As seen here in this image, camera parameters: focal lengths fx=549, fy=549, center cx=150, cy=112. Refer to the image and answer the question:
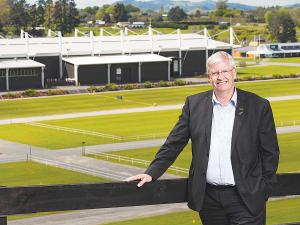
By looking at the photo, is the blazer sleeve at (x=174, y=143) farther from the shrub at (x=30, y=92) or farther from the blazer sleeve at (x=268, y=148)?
the shrub at (x=30, y=92)

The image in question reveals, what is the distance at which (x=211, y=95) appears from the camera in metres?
5.22

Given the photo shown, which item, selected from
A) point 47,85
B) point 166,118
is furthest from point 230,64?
point 47,85

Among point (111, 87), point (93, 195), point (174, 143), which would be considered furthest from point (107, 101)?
point (93, 195)

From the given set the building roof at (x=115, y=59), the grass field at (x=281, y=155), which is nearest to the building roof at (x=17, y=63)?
the building roof at (x=115, y=59)

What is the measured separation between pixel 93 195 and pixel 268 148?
1605mm

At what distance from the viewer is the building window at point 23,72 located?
80438 mm

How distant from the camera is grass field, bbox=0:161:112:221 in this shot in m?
32.1

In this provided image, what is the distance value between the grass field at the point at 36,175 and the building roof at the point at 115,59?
5129 cm

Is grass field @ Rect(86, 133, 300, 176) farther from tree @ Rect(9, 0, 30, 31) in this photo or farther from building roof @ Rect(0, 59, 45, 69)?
tree @ Rect(9, 0, 30, 31)

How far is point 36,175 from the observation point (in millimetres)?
33906

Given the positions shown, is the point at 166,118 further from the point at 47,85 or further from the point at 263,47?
the point at 263,47

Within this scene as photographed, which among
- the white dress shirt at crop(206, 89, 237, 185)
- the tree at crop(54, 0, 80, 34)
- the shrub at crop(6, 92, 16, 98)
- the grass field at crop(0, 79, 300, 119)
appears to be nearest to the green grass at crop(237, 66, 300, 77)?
the grass field at crop(0, 79, 300, 119)

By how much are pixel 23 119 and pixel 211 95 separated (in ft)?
177

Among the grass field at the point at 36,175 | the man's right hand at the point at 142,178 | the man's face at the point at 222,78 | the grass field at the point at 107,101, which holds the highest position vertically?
the man's face at the point at 222,78
